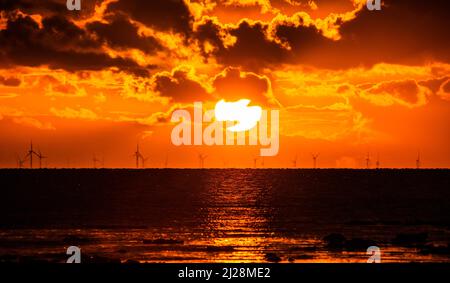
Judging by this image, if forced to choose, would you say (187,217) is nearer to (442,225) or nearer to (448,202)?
(442,225)

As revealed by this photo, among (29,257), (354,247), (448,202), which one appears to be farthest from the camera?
(448,202)

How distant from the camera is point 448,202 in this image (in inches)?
7618

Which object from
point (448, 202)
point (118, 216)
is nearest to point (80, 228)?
point (118, 216)

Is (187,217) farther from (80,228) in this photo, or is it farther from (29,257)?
(29,257)

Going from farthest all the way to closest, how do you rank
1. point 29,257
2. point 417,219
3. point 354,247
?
point 417,219, point 354,247, point 29,257
